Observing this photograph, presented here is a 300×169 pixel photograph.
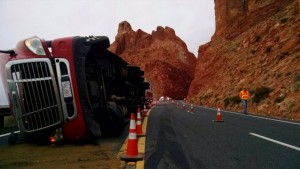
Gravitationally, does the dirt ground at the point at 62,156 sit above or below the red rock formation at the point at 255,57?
below

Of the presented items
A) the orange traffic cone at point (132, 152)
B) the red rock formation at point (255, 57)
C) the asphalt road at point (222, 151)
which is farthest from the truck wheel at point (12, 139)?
the red rock formation at point (255, 57)

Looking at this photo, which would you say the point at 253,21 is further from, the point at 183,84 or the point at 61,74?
the point at 183,84

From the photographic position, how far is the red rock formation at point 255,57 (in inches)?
1008

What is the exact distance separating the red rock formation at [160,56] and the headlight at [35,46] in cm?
9560

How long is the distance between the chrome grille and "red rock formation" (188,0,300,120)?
14.9 meters

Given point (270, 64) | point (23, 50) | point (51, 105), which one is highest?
point (270, 64)

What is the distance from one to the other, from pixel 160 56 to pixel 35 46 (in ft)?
378

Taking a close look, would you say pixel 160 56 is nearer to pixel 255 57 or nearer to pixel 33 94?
pixel 255 57

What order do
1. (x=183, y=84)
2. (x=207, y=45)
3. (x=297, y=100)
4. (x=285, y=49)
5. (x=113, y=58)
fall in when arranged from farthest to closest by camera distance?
(x=183, y=84), (x=207, y=45), (x=285, y=49), (x=297, y=100), (x=113, y=58)

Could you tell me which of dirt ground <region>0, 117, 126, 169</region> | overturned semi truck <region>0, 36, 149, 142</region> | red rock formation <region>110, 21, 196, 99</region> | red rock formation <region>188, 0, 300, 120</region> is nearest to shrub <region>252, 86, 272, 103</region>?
red rock formation <region>188, 0, 300, 120</region>

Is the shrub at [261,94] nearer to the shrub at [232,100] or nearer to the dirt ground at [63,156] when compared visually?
the shrub at [232,100]

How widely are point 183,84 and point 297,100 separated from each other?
94.9 m

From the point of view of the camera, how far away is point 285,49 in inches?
1296

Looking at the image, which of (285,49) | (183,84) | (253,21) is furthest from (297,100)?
(183,84)
